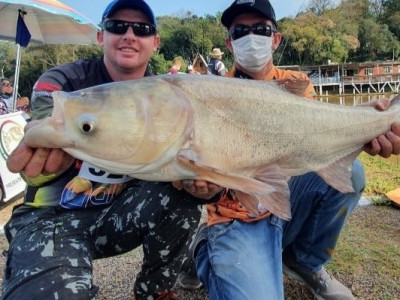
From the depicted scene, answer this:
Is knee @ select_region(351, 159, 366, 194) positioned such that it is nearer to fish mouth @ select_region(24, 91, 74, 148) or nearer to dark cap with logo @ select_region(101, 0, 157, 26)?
dark cap with logo @ select_region(101, 0, 157, 26)

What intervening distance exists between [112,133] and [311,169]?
A: 1312 millimetres

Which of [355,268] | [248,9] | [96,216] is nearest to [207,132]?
[96,216]

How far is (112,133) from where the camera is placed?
1767 mm

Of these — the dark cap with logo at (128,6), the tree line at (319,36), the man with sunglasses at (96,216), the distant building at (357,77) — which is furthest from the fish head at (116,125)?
the distant building at (357,77)

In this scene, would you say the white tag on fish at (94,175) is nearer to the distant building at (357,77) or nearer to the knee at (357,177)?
the knee at (357,177)

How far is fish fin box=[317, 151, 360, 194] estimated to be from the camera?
259 cm

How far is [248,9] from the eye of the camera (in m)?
3.28

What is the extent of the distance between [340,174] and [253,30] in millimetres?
1394

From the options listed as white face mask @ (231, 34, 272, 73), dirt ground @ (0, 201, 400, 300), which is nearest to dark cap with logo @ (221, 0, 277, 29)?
white face mask @ (231, 34, 272, 73)

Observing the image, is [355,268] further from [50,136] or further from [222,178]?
[50,136]

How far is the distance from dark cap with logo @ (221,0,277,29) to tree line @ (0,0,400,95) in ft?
168

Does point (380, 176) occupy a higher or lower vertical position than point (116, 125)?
lower

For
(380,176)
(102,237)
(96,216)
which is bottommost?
(380,176)

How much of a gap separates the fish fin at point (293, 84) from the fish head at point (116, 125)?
720mm
